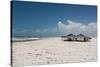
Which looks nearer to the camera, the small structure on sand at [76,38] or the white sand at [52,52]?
the white sand at [52,52]

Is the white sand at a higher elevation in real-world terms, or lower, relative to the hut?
lower

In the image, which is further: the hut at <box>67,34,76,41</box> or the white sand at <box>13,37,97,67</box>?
the hut at <box>67,34,76,41</box>

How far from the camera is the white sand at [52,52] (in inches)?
89.1

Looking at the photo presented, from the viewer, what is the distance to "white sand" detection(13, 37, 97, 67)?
7.43 ft

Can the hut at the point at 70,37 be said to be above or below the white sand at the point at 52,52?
above

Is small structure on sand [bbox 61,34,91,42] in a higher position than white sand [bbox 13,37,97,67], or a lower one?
higher

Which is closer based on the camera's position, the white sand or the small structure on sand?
the white sand

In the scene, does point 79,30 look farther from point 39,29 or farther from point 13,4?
point 13,4

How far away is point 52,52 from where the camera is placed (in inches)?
93.7

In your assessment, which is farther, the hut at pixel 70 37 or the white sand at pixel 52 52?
the hut at pixel 70 37

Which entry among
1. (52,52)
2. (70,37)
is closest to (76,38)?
(70,37)

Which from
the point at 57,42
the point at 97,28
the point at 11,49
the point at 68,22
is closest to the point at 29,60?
the point at 11,49

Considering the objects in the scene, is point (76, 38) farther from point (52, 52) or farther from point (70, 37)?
point (52, 52)

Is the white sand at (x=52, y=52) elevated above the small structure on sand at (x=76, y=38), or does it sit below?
Result: below
